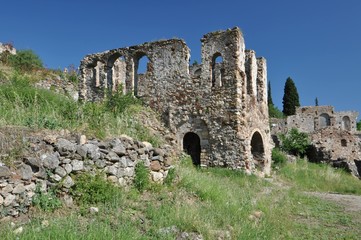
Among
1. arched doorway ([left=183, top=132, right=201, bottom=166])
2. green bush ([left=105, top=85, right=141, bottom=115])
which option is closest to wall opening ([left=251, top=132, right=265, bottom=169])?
arched doorway ([left=183, top=132, right=201, bottom=166])

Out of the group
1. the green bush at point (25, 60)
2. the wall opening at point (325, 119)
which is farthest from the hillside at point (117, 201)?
the wall opening at point (325, 119)

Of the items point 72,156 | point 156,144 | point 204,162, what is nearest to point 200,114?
point 204,162

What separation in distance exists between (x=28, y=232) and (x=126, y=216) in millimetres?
1495

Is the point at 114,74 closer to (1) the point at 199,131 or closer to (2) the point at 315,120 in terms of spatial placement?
(1) the point at 199,131

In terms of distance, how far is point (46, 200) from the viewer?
4.91m

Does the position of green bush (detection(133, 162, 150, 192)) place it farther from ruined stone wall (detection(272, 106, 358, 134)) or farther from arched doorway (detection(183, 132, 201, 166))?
ruined stone wall (detection(272, 106, 358, 134))

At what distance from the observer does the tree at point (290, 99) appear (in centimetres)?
4753

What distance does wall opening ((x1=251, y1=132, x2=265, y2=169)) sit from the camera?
1638cm

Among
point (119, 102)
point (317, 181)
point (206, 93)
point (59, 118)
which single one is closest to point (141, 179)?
point (59, 118)

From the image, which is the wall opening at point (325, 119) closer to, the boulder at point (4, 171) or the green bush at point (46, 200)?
the green bush at point (46, 200)

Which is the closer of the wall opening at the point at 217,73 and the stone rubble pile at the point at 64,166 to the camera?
the stone rubble pile at the point at 64,166

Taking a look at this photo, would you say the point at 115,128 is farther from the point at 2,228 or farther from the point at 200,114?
the point at 200,114

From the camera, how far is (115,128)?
25.6 feet

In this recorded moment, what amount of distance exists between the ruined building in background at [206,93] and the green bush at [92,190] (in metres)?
8.72
